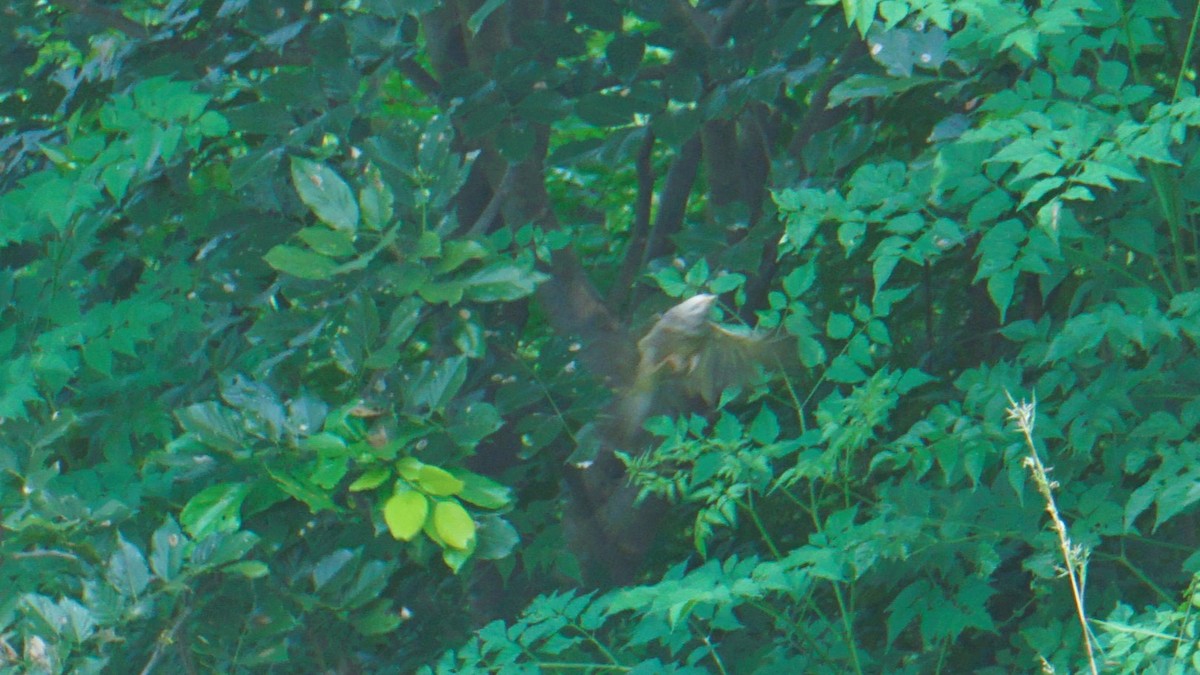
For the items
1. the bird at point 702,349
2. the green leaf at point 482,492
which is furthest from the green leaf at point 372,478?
the bird at point 702,349

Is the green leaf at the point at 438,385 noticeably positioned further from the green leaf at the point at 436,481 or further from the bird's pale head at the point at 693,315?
the bird's pale head at the point at 693,315

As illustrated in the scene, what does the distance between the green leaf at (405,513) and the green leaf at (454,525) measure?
25mm

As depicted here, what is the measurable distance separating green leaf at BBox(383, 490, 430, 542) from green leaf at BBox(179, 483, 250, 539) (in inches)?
10.5

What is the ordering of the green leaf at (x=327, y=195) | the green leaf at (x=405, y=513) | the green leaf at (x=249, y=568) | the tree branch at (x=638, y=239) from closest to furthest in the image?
the green leaf at (x=405, y=513)
the green leaf at (x=327, y=195)
the green leaf at (x=249, y=568)
the tree branch at (x=638, y=239)

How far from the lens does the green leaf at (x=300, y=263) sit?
2184 millimetres

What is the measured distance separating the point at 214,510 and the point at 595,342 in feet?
3.17

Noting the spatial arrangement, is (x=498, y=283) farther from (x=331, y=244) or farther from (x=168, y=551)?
(x=168, y=551)

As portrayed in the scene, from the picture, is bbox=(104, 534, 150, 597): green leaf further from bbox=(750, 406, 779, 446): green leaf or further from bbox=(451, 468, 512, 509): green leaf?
bbox=(750, 406, 779, 446): green leaf

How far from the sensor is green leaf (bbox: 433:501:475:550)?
2.14 metres

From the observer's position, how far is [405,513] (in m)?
2.12

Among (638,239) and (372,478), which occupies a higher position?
(372,478)

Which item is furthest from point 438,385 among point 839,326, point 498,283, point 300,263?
point 839,326

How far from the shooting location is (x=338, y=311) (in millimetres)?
2344

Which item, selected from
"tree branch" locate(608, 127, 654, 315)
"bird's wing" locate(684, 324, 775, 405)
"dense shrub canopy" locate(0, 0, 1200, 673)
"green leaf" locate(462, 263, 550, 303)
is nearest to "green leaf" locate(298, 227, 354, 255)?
"dense shrub canopy" locate(0, 0, 1200, 673)
